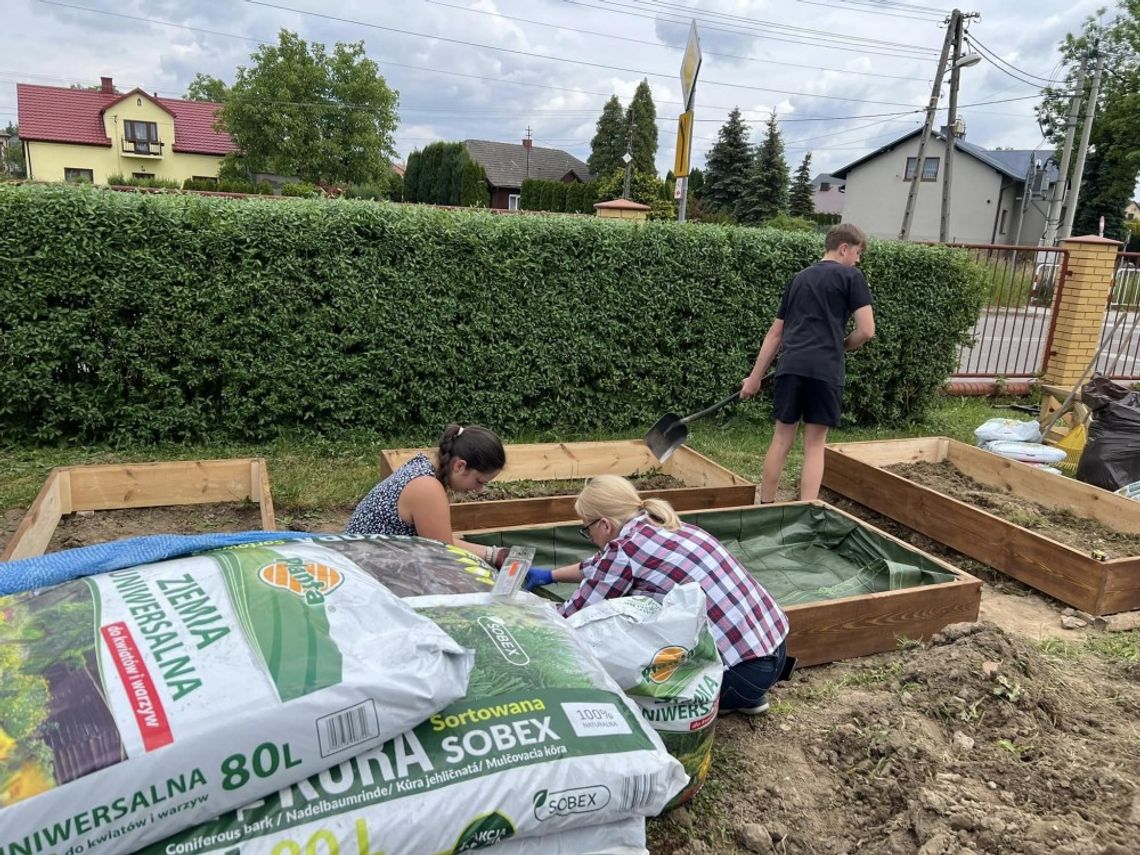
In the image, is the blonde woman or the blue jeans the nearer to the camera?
the blonde woman

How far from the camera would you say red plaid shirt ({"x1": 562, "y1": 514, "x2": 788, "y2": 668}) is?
8.28 ft

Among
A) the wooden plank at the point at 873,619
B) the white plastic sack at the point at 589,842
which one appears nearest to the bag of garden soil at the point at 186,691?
the white plastic sack at the point at 589,842

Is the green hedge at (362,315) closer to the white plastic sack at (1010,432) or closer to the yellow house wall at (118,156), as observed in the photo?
the white plastic sack at (1010,432)

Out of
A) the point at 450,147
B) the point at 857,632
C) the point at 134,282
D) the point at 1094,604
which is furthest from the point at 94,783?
the point at 450,147

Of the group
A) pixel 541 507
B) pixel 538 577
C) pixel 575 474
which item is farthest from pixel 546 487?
pixel 538 577

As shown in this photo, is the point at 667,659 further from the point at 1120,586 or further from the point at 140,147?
the point at 140,147

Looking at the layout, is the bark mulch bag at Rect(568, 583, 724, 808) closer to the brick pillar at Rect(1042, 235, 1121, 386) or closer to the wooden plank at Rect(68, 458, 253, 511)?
the wooden plank at Rect(68, 458, 253, 511)

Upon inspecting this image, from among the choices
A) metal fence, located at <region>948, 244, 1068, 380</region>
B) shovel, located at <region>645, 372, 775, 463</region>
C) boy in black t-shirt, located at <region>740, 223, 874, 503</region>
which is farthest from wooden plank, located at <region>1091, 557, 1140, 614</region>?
metal fence, located at <region>948, 244, 1068, 380</region>

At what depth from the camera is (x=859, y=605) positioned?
328 cm

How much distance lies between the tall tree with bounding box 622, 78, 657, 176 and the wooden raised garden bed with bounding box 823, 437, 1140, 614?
4852 cm

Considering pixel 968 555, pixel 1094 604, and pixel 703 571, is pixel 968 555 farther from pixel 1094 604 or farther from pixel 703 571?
pixel 703 571

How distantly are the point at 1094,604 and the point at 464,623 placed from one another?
136 inches

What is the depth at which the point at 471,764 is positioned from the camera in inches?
65.0

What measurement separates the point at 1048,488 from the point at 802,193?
4793 centimetres
